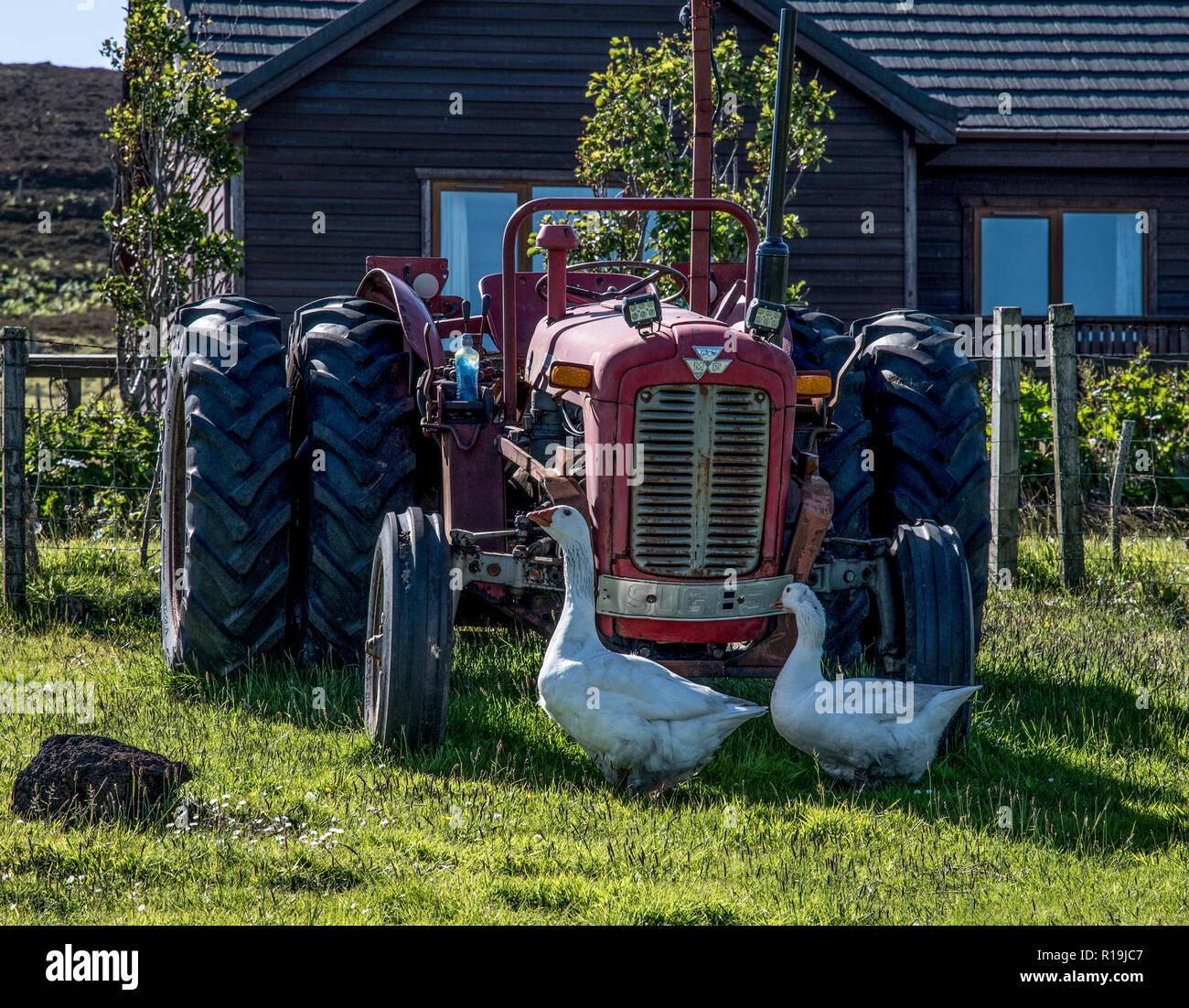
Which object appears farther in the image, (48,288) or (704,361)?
(48,288)

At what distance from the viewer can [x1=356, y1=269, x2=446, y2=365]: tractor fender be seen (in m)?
5.72

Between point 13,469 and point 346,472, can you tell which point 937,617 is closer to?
point 346,472

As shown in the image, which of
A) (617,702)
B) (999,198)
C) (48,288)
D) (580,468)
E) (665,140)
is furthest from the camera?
(48,288)

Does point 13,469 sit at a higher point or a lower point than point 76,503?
higher

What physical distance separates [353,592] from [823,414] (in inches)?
80.9

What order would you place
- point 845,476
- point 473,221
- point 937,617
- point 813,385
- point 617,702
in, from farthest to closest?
point 473,221
point 845,476
point 813,385
point 937,617
point 617,702

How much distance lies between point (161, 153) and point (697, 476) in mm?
8128

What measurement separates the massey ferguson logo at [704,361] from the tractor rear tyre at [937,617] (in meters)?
1.10

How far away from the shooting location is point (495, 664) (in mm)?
6070

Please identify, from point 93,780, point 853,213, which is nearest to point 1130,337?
point 853,213

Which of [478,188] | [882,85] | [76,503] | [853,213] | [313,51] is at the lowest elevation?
[76,503]

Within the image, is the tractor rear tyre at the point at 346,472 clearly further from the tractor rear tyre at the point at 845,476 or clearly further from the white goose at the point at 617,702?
the tractor rear tyre at the point at 845,476

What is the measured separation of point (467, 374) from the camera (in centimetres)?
549

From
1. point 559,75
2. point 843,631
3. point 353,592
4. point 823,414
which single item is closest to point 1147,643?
point 843,631
